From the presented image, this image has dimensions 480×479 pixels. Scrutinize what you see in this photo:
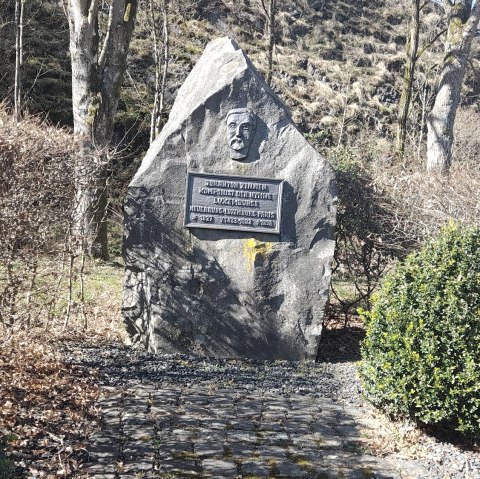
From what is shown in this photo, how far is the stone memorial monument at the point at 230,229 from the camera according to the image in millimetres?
7293

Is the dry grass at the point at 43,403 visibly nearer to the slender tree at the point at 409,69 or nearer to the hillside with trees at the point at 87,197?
the hillside with trees at the point at 87,197

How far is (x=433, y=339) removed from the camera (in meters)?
5.16

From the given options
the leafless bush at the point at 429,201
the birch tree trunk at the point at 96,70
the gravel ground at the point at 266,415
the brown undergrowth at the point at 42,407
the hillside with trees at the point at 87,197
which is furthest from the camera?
the birch tree trunk at the point at 96,70

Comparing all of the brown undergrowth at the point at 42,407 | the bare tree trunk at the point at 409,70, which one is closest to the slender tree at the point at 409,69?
the bare tree trunk at the point at 409,70

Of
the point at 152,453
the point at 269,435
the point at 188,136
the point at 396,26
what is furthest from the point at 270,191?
the point at 396,26

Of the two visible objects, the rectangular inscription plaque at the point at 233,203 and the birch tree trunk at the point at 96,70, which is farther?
the birch tree trunk at the point at 96,70

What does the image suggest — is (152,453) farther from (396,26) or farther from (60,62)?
(396,26)

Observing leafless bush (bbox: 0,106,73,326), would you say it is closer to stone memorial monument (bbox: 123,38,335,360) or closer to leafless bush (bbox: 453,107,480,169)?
stone memorial monument (bbox: 123,38,335,360)

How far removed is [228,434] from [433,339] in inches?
70.6

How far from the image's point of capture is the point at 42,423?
193 inches

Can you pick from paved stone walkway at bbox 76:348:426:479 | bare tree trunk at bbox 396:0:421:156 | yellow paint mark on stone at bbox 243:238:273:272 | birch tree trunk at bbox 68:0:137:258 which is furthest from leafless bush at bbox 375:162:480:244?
bare tree trunk at bbox 396:0:421:156

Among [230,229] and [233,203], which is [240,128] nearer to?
[233,203]

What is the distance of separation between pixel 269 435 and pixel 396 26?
45787 millimetres

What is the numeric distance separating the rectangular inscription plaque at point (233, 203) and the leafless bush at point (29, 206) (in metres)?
1.37
